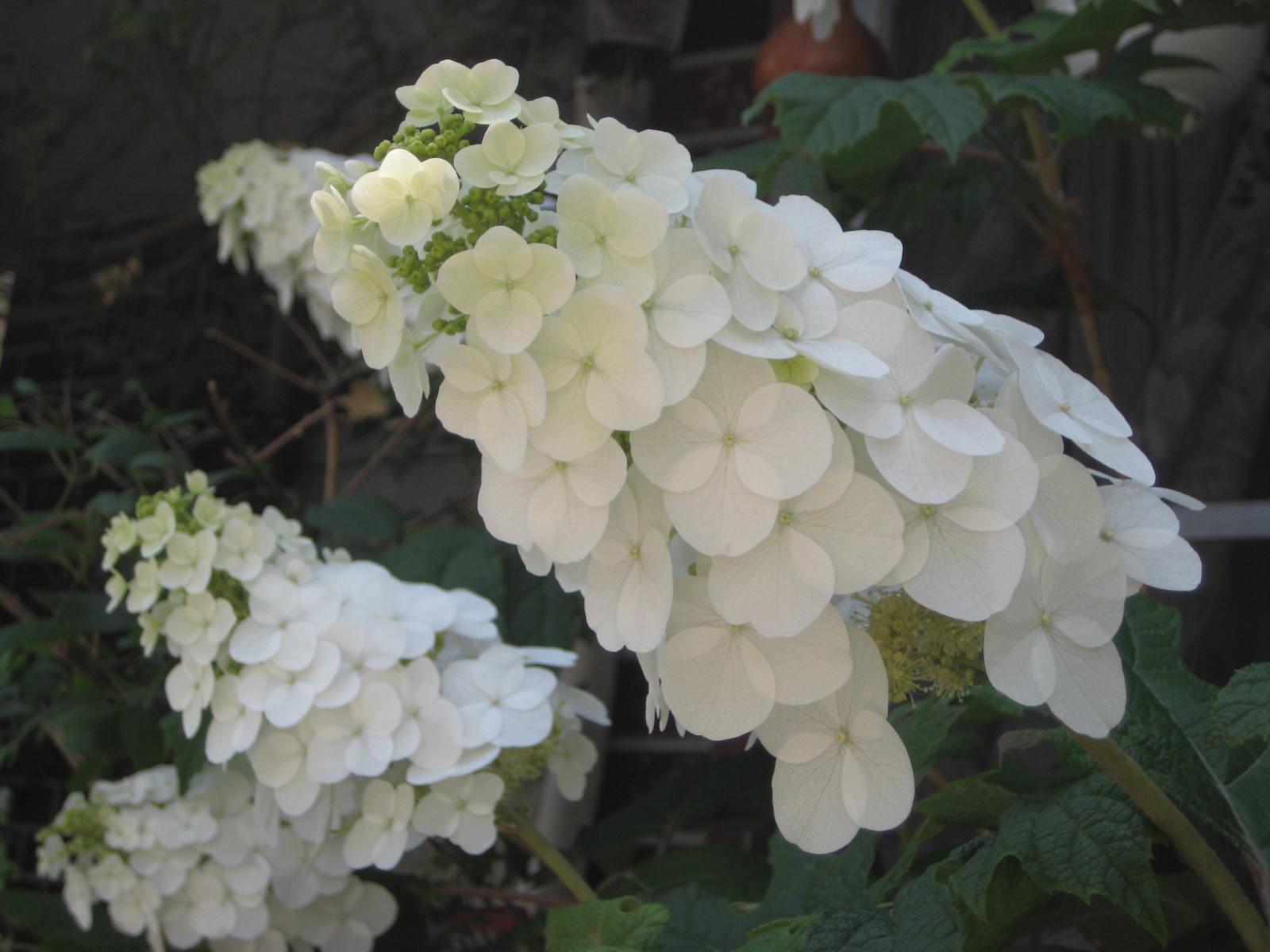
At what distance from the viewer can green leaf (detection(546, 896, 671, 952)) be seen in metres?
0.65

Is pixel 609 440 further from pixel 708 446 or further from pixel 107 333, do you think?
pixel 107 333

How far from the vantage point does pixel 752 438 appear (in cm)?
43

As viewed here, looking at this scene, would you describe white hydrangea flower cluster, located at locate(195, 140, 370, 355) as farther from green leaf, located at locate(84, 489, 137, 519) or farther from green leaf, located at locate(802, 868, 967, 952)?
Result: green leaf, located at locate(802, 868, 967, 952)

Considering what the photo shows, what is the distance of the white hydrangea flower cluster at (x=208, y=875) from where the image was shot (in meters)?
1.02

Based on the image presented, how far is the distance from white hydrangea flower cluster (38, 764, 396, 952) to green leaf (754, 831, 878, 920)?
393mm

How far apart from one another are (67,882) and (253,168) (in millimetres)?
1124

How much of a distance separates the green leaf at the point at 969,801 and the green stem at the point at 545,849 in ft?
0.93

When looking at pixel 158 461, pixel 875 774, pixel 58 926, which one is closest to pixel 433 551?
pixel 158 461

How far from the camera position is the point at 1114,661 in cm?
46

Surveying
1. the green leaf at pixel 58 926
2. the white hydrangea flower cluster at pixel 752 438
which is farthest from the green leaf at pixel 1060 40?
the green leaf at pixel 58 926

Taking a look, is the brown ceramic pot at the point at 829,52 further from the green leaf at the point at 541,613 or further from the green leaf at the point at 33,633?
the green leaf at the point at 33,633

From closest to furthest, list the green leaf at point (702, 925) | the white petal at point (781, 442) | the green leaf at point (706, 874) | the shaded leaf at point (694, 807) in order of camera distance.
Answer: the white petal at point (781, 442)
the green leaf at point (702, 925)
the green leaf at point (706, 874)
the shaded leaf at point (694, 807)

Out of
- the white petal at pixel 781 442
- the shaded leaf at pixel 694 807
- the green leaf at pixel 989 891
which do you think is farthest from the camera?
the shaded leaf at pixel 694 807

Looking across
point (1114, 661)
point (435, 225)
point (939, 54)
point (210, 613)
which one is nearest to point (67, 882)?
point (210, 613)
